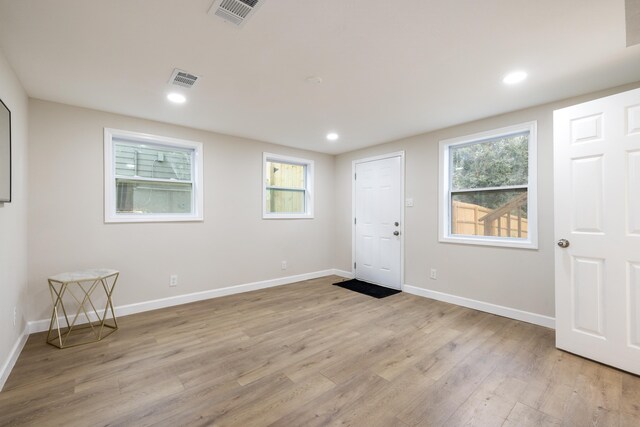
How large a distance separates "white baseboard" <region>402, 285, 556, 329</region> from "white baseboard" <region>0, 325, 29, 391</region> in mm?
4180

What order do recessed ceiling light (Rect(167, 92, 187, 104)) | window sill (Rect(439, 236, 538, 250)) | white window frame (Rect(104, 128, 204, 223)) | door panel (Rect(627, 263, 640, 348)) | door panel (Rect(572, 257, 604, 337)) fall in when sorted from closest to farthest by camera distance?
door panel (Rect(627, 263, 640, 348)) → door panel (Rect(572, 257, 604, 337)) → recessed ceiling light (Rect(167, 92, 187, 104)) → window sill (Rect(439, 236, 538, 250)) → white window frame (Rect(104, 128, 204, 223))

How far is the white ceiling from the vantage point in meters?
1.65

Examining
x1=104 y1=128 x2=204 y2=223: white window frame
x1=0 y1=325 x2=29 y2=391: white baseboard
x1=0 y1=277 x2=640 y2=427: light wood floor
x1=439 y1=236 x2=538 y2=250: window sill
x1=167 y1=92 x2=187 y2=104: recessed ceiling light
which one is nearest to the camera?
x1=0 y1=277 x2=640 y2=427: light wood floor

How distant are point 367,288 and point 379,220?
1.11 m

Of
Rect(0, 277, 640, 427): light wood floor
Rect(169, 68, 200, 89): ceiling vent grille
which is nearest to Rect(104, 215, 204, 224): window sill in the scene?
Rect(0, 277, 640, 427): light wood floor

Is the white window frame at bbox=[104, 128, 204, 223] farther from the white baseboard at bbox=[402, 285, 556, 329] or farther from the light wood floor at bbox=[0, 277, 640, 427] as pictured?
the white baseboard at bbox=[402, 285, 556, 329]

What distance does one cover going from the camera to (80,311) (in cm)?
303

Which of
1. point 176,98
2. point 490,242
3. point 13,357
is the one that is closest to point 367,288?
point 490,242

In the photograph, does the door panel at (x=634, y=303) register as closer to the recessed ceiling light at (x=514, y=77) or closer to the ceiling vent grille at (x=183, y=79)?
the recessed ceiling light at (x=514, y=77)

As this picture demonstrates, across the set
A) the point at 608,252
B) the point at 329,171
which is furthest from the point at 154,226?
the point at 608,252

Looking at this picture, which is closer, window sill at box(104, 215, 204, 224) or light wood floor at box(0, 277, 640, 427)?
light wood floor at box(0, 277, 640, 427)

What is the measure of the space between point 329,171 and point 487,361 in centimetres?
391

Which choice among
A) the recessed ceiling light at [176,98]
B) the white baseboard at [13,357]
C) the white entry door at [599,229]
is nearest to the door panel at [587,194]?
the white entry door at [599,229]

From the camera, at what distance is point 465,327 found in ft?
9.88
